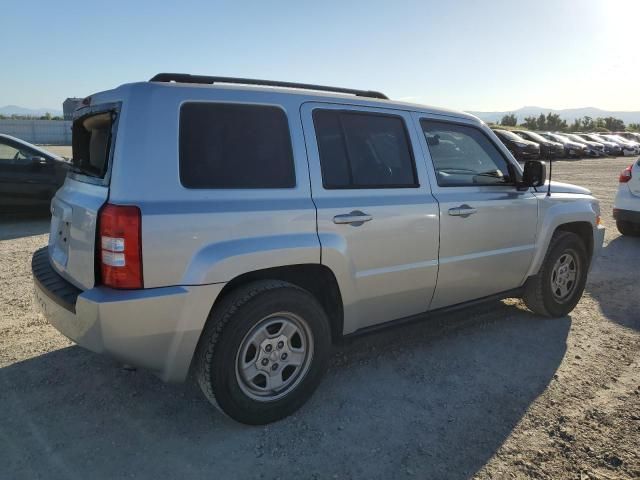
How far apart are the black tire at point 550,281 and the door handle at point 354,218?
2.17 meters

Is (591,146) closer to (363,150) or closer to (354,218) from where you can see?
(363,150)

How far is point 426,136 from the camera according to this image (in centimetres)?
371

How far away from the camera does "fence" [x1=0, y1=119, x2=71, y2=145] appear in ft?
149

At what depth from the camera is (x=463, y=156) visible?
4016 mm

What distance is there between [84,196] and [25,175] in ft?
22.3

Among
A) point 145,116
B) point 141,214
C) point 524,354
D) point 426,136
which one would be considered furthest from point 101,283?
point 524,354

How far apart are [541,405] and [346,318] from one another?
136cm

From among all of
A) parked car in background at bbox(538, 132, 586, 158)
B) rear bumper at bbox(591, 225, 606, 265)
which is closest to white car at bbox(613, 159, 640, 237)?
rear bumper at bbox(591, 225, 606, 265)

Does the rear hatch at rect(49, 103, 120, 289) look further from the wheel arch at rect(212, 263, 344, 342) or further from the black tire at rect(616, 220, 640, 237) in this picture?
the black tire at rect(616, 220, 640, 237)

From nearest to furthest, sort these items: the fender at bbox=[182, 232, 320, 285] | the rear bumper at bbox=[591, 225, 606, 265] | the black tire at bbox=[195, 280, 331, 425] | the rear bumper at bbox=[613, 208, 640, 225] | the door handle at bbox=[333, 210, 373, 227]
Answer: the fender at bbox=[182, 232, 320, 285] → the black tire at bbox=[195, 280, 331, 425] → the door handle at bbox=[333, 210, 373, 227] → the rear bumper at bbox=[591, 225, 606, 265] → the rear bumper at bbox=[613, 208, 640, 225]

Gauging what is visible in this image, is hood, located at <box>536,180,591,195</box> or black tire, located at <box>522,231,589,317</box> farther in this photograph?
black tire, located at <box>522,231,589,317</box>

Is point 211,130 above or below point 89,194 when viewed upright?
above

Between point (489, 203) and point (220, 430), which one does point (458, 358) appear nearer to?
point (489, 203)

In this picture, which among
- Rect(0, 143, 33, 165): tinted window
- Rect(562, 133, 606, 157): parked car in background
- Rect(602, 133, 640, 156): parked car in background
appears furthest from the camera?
Rect(602, 133, 640, 156): parked car in background
